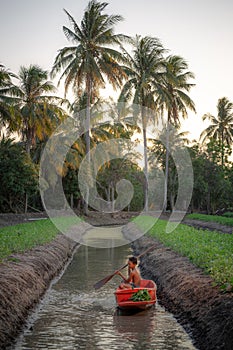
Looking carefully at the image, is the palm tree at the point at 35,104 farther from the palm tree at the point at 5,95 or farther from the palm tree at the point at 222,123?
the palm tree at the point at 222,123

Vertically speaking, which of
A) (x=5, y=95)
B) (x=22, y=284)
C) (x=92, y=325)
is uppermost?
(x=5, y=95)

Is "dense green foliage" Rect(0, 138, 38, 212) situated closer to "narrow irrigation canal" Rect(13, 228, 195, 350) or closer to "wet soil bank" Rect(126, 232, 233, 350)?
"wet soil bank" Rect(126, 232, 233, 350)

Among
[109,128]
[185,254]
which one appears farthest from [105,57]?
[185,254]

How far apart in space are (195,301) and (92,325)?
2.38 metres

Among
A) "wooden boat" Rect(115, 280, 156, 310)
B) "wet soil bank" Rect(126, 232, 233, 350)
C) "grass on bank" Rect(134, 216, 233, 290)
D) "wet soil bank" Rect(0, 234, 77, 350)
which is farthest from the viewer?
"wooden boat" Rect(115, 280, 156, 310)

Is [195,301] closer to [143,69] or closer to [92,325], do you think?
[92,325]

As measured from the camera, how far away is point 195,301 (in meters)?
11.1

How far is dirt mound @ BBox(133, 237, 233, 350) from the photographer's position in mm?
8766

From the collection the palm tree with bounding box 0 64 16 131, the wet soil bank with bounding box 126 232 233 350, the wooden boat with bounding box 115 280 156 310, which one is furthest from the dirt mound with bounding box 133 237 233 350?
the palm tree with bounding box 0 64 16 131

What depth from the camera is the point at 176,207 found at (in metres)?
66.1

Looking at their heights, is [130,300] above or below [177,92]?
below

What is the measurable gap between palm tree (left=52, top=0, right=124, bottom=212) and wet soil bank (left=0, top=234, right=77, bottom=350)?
2381cm

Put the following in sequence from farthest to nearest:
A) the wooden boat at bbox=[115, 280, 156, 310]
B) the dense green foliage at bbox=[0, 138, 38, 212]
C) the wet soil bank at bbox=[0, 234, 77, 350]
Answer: the dense green foliage at bbox=[0, 138, 38, 212], the wooden boat at bbox=[115, 280, 156, 310], the wet soil bank at bbox=[0, 234, 77, 350]

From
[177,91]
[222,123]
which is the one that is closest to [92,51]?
[177,91]
